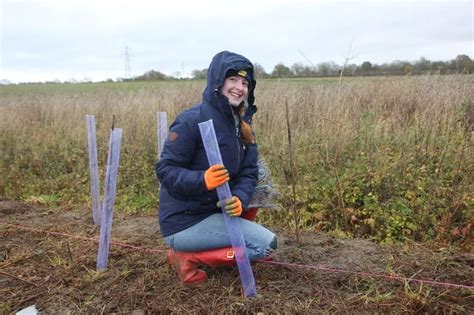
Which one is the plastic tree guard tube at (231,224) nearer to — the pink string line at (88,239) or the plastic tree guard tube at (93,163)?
the pink string line at (88,239)

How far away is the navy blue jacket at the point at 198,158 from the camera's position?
7.76ft

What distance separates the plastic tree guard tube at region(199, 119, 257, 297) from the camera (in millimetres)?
2248

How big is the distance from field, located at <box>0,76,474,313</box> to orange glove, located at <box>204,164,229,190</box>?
0.75m

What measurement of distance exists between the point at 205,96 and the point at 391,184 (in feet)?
8.32

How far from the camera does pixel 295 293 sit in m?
2.54

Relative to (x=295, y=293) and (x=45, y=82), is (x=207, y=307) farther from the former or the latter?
(x=45, y=82)

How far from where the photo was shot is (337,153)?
4316 millimetres

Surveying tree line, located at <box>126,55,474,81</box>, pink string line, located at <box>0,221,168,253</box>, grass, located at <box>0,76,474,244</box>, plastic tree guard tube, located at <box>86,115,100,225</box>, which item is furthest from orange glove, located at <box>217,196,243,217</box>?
tree line, located at <box>126,55,474,81</box>

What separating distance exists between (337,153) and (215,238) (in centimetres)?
223

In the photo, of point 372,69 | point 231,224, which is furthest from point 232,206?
point 372,69

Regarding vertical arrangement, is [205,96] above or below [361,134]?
above

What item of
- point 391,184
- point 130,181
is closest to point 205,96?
point 391,184

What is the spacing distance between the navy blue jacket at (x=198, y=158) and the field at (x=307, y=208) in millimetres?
531

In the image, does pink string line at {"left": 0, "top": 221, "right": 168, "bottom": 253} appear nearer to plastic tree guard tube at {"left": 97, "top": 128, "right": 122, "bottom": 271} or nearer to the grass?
plastic tree guard tube at {"left": 97, "top": 128, "right": 122, "bottom": 271}
